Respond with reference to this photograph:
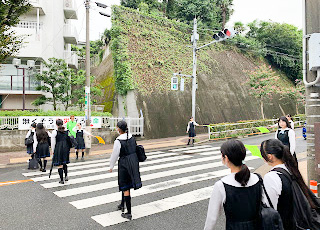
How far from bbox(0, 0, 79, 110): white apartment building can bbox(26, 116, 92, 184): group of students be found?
1000 centimetres

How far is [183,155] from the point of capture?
1216cm

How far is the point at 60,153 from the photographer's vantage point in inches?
278

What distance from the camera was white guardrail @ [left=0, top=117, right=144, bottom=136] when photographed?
13.7 metres

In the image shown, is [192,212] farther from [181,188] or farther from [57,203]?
[57,203]

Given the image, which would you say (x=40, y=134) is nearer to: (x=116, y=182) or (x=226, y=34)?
(x=116, y=182)

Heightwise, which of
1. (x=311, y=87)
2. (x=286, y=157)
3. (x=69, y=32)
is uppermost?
(x=69, y=32)

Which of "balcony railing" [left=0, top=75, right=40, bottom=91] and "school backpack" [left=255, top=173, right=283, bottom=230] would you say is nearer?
"school backpack" [left=255, top=173, right=283, bottom=230]

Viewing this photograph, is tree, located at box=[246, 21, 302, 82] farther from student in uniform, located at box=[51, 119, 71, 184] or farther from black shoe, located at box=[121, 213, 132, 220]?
black shoe, located at box=[121, 213, 132, 220]

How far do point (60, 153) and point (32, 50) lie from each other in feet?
47.4

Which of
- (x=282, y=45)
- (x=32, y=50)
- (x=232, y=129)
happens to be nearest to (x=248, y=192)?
(x=232, y=129)

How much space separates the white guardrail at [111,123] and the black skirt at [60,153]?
8.42 m

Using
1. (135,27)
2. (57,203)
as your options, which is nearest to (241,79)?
(135,27)

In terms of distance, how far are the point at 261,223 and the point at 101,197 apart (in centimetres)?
469

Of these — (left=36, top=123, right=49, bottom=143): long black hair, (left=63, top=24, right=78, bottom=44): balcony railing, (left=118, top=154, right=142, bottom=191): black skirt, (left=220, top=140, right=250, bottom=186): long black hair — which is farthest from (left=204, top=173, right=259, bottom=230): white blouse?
(left=63, top=24, right=78, bottom=44): balcony railing
